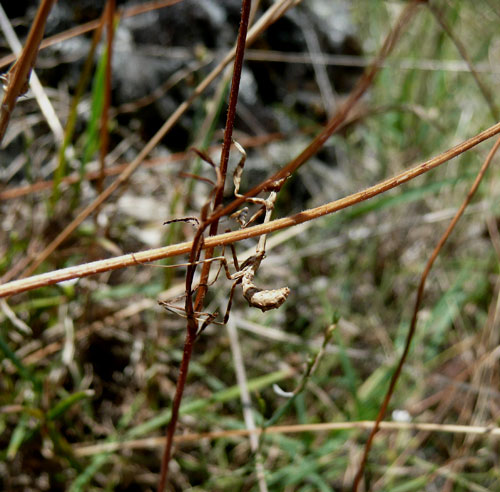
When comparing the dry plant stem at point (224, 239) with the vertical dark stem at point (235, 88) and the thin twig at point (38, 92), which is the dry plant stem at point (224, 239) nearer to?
the vertical dark stem at point (235, 88)

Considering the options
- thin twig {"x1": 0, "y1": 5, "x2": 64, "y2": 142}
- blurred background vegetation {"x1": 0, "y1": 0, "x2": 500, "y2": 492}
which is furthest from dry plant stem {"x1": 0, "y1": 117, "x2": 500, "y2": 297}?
thin twig {"x1": 0, "y1": 5, "x2": 64, "y2": 142}

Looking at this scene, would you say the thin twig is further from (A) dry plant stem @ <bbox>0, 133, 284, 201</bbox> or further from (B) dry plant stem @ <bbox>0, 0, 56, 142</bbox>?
(B) dry plant stem @ <bbox>0, 0, 56, 142</bbox>

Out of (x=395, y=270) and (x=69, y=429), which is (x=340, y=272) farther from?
(x=69, y=429)

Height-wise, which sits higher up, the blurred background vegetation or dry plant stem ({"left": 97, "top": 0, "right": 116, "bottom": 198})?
dry plant stem ({"left": 97, "top": 0, "right": 116, "bottom": 198})

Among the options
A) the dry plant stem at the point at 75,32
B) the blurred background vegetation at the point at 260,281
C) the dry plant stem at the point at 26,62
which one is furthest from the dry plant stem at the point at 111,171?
the dry plant stem at the point at 26,62

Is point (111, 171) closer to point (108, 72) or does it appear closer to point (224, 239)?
point (108, 72)

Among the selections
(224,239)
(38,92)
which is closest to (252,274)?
(224,239)
